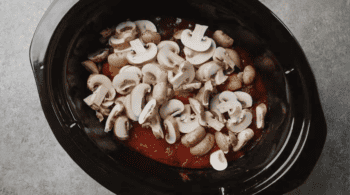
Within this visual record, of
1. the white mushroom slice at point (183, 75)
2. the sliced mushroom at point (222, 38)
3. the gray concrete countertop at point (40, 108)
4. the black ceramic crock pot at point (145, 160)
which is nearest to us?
the black ceramic crock pot at point (145, 160)

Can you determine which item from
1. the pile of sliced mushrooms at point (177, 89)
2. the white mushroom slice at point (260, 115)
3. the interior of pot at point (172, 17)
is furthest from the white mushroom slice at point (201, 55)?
the white mushroom slice at point (260, 115)

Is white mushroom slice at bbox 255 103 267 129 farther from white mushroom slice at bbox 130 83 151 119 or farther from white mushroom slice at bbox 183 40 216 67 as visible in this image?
white mushroom slice at bbox 130 83 151 119

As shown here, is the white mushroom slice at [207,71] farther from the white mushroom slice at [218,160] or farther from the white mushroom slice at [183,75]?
the white mushroom slice at [218,160]

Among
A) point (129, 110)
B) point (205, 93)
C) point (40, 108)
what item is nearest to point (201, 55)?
point (205, 93)

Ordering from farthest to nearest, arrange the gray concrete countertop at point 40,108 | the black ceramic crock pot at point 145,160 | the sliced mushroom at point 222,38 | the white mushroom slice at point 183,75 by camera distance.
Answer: the gray concrete countertop at point 40,108 < the sliced mushroom at point 222,38 < the white mushroom slice at point 183,75 < the black ceramic crock pot at point 145,160

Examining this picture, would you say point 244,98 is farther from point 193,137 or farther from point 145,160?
point 145,160

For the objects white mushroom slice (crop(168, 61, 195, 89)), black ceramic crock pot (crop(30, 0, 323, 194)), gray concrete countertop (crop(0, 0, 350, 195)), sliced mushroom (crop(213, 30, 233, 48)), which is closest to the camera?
black ceramic crock pot (crop(30, 0, 323, 194))

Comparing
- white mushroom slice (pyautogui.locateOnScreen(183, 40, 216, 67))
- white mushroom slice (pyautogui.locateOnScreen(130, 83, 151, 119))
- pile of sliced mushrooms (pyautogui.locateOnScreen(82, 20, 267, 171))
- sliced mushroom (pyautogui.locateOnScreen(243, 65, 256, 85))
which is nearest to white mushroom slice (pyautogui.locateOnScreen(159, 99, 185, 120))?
pile of sliced mushrooms (pyautogui.locateOnScreen(82, 20, 267, 171))

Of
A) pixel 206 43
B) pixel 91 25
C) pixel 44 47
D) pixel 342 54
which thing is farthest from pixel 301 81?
pixel 44 47
